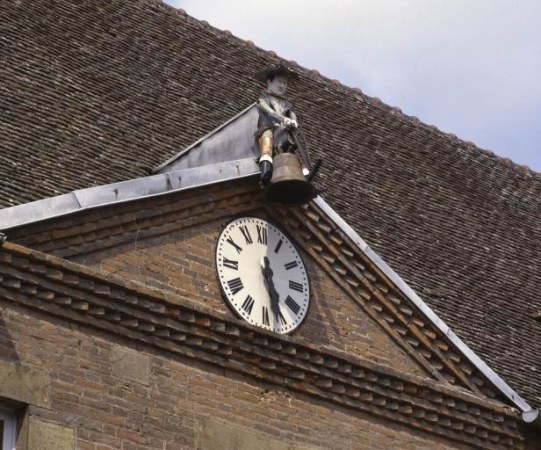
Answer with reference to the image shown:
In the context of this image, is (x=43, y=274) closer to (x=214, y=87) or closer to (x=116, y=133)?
(x=116, y=133)

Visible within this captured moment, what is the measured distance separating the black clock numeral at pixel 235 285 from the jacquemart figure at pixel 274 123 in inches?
43.6

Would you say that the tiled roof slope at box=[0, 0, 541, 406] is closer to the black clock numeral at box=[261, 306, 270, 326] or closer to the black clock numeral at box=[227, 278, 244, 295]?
the black clock numeral at box=[227, 278, 244, 295]

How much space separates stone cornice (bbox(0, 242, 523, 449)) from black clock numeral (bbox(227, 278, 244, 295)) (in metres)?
0.38

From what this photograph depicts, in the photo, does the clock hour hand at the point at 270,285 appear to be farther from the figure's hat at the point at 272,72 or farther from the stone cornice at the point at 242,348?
the figure's hat at the point at 272,72

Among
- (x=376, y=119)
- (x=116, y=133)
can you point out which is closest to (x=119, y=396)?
(x=116, y=133)

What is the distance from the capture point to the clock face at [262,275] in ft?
60.4

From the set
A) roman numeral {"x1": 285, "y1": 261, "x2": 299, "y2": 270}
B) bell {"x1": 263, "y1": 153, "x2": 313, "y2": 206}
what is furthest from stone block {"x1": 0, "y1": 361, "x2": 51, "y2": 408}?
bell {"x1": 263, "y1": 153, "x2": 313, "y2": 206}

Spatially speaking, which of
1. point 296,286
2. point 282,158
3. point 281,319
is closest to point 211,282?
point 281,319

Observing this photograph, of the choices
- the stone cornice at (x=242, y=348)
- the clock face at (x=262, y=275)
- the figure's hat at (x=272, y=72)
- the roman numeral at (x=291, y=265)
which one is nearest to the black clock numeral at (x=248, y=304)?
the clock face at (x=262, y=275)

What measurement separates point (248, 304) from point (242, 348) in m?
0.49

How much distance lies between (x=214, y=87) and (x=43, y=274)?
23.4 feet

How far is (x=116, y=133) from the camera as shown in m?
20.6

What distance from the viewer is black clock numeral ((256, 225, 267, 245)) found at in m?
18.9

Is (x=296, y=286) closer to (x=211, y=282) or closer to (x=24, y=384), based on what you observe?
(x=211, y=282)
